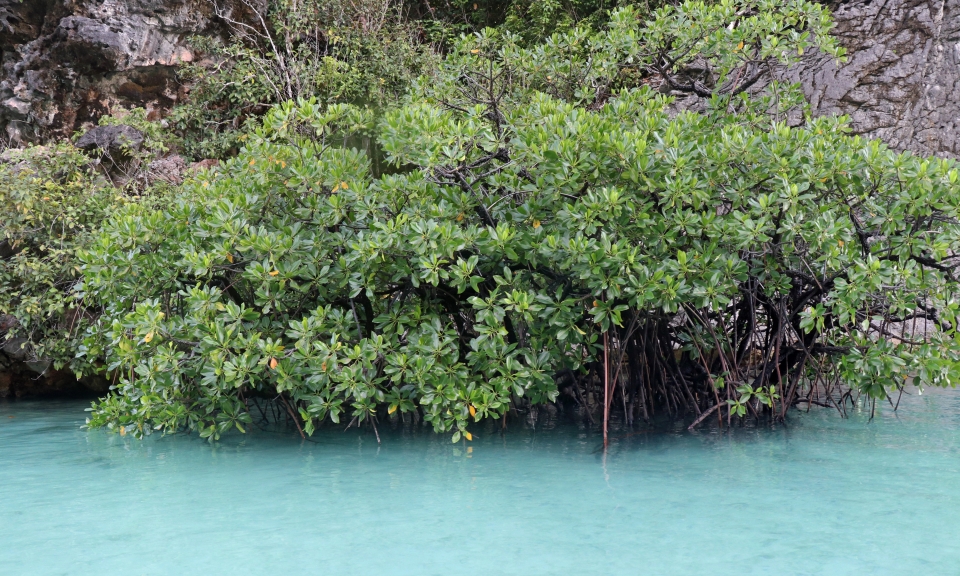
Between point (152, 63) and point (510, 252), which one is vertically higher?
point (152, 63)

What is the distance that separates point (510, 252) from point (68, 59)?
808 centimetres

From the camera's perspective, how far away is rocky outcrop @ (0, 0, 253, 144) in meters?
10.1

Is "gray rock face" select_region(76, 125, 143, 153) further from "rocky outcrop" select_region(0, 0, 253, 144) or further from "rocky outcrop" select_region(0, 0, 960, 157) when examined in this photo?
"rocky outcrop" select_region(0, 0, 253, 144)

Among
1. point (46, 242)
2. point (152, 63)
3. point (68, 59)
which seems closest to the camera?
point (46, 242)

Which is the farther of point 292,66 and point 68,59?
point 292,66

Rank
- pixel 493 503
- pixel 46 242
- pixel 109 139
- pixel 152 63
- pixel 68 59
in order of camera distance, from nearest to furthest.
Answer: pixel 493 503 < pixel 46 242 < pixel 109 139 < pixel 68 59 < pixel 152 63

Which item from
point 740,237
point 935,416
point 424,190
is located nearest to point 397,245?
point 424,190

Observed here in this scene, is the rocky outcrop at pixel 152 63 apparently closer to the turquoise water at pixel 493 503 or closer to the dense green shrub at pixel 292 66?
the dense green shrub at pixel 292 66

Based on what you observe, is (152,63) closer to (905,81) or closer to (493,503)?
(493,503)

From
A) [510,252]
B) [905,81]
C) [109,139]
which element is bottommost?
[510,252]

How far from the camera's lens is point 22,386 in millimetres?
9062

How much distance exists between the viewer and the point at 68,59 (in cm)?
1019

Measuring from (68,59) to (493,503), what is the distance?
9.18 m

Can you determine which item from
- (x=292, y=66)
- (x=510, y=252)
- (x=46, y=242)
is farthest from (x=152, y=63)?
(x=510, y=252)
